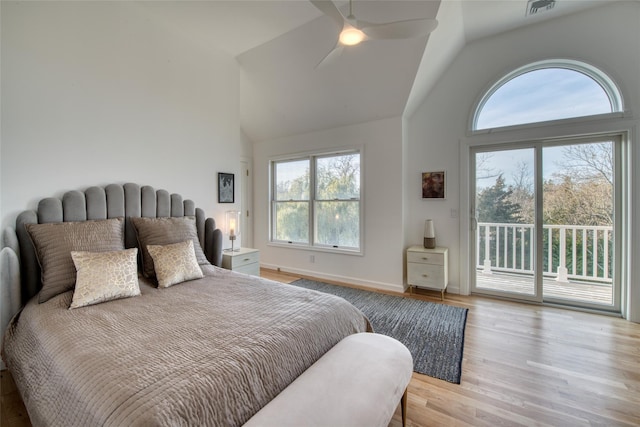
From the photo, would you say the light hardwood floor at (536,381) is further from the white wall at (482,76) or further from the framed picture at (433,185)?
the framed picture at (433,185)

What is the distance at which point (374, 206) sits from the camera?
13.1 feet

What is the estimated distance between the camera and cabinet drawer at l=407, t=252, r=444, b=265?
3414mm

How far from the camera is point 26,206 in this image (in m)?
2.04

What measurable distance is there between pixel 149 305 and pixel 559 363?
2.96 m

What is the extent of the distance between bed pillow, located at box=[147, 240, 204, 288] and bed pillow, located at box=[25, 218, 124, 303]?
0.30 meters

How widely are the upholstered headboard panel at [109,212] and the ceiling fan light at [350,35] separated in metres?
2.20

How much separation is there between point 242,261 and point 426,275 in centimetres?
231

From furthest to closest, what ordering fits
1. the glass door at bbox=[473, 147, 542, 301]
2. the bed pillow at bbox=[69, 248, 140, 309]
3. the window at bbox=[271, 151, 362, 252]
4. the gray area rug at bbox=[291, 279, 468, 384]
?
the window at bbox=[271, 151, 362, 252] < the glass door at bbox=[473, 147, 542, 301] < the gray area rug at bbox=[291, 279, 468, 384] < the bed pillow at bbox=[69, 248, 140, 309]

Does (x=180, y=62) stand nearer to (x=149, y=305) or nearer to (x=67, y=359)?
(x=149, y=305)

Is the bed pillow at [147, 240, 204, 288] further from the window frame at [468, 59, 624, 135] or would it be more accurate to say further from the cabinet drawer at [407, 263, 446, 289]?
the window frame at [468, 59, 624, 135]

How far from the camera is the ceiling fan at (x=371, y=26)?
1.79 meters

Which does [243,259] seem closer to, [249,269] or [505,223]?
[249,269]

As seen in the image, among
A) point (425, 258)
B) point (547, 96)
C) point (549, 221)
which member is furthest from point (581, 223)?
point (425, 258)

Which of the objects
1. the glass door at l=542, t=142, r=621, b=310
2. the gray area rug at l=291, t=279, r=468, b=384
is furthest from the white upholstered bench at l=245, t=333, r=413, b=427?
the glass door at l=542, t=142, r=621, b=310
